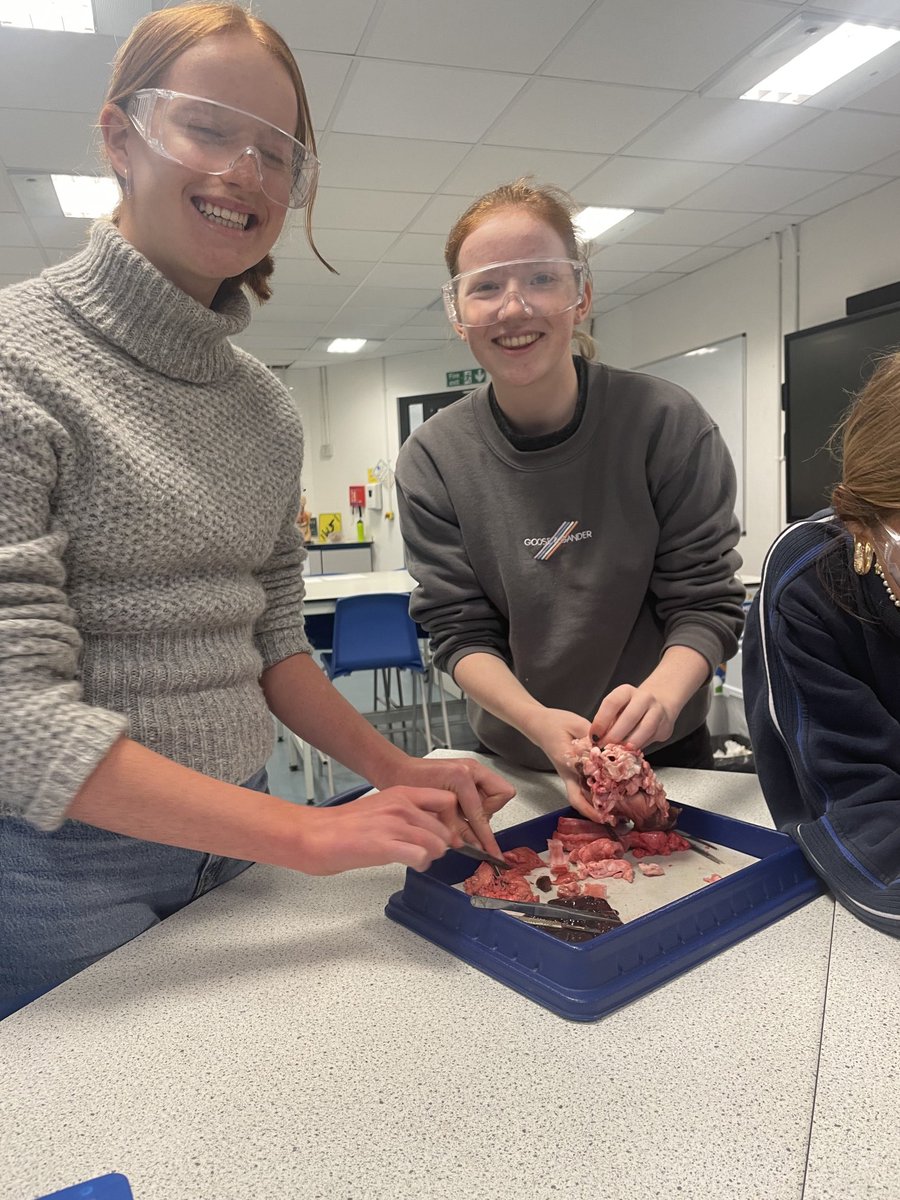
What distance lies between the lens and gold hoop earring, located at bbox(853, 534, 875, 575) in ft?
3.46

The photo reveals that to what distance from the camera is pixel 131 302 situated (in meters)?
0.99

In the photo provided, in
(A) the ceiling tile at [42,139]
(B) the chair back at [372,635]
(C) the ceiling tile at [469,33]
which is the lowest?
(B) the chair back at [372,635]

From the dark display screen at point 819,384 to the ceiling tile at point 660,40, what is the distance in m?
2.02

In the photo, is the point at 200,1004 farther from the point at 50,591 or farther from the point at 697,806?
the point at 697,806

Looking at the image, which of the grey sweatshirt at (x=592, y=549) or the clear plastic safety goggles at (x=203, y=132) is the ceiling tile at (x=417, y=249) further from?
the clear plastic safety goggles at (x=203, y=132)

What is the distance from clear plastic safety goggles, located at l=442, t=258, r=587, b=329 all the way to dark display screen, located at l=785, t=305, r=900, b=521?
4.02 meters

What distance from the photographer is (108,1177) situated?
0.64 meters

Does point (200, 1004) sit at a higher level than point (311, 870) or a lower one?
lower

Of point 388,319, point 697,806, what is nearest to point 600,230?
point 388,319

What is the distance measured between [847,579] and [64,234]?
5667 mm

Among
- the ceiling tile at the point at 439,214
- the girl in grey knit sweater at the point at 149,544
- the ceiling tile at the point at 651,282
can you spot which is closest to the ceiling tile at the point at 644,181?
the ceiling tile at the point at 439,214

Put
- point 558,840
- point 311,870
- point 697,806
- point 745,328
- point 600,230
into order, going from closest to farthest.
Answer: point 311,870 → point 558,840 → point 697,806 → point 600,230 → point 745,328

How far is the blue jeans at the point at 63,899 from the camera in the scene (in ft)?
3.07

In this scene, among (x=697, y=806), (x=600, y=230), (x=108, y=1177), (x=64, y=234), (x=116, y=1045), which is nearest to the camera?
(x=108, y=1177)
